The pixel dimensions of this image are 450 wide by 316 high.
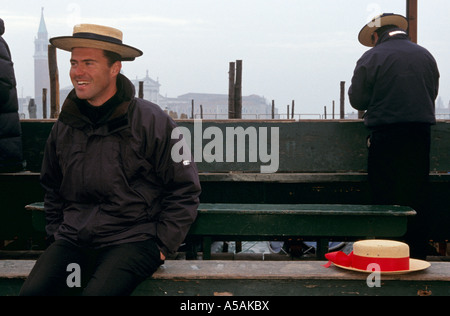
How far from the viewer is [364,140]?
5453 mm

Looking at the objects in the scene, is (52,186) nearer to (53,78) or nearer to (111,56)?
(111,56)

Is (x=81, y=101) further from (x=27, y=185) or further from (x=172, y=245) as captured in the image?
(x=27, y=185)

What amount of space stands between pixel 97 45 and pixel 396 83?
241cm

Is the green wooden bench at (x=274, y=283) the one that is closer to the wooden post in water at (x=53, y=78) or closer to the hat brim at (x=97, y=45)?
the hat brim at (x=97, y=45)

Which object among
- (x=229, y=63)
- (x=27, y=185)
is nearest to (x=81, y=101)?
(x=27, y=185)

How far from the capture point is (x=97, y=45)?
2887 millimetres

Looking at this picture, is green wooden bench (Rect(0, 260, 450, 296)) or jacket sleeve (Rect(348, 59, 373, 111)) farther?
jacket sleeve (Rect(348, 59, 373, 111))

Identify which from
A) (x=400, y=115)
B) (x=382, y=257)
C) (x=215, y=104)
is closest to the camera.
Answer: (x=382, y=257)

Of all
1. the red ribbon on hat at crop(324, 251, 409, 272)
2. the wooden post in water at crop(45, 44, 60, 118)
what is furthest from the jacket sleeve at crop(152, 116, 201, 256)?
the wooden post in water at crop(45, 44, 60, 118)

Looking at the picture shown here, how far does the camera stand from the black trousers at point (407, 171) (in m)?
4.32

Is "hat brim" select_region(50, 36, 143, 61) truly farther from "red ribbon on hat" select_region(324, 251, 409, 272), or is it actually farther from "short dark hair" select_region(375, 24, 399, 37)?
"short dark hair" select_region(375, 24, 399, 37)

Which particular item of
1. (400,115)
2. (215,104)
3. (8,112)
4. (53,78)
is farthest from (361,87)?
(215,104)

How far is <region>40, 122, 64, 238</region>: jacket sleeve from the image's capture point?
9.75 ft

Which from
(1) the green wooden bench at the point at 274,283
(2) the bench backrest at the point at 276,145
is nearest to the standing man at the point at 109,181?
(1) the green wooden bench at the point at 274,283
